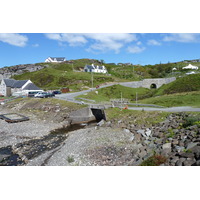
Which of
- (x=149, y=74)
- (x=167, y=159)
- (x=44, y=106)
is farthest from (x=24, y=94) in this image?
(x=149, y=74)

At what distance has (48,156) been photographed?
21.1m

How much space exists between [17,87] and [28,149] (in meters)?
57.3

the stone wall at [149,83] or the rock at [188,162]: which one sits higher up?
the stone wall at [149,83]

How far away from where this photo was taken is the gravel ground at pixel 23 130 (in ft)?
90.7

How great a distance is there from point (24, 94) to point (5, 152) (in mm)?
49337

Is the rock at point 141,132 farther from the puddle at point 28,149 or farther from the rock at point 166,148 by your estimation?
the puddle at point 28,149

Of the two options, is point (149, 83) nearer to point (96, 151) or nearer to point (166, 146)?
point (166, 146)

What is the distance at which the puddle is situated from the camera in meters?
20.8

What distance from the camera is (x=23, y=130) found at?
32156 millimetres

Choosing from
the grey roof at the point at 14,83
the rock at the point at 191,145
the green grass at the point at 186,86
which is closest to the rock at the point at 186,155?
the rock at the point at 191,145

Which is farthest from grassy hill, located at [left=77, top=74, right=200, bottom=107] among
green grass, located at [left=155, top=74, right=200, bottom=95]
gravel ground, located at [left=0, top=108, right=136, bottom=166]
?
gravel ground, located at [left=0, top=108, right=136, bottom=166]

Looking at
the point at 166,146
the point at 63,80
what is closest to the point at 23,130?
the point at 166,146

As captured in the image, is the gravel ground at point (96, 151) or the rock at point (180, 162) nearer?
the rock at point (180, 162)

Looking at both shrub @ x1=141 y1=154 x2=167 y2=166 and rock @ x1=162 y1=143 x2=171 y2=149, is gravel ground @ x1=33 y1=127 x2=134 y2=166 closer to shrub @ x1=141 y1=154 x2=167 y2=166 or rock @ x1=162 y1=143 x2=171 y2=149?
shrub @ x1=141 y1=154 x2=167 y2=166
